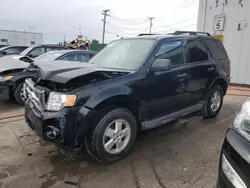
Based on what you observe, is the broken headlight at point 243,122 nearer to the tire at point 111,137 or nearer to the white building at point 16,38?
the tire at point 111,137

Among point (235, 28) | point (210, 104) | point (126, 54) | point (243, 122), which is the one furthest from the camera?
point (235, 28)

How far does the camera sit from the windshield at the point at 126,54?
129 inches

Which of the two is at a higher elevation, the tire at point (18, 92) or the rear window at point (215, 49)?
the rear window at point (215, 49)

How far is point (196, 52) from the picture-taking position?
4055 mm

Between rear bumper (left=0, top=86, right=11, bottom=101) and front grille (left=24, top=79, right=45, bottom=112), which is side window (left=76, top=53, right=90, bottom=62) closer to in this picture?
rear bumper (left=0, top=86, right=11, bottom=101)

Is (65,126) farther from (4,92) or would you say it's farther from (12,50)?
(12,50)

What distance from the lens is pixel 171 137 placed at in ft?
12.5

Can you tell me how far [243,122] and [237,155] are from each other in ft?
0.88

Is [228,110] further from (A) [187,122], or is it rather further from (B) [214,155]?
(B) [214,155]

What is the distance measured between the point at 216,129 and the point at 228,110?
1594mm

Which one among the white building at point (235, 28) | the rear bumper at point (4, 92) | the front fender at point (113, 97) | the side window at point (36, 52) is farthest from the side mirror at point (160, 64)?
the white building at point (235, 28)

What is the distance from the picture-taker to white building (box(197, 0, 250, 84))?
8742mm

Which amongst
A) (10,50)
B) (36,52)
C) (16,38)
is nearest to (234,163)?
(36,52)

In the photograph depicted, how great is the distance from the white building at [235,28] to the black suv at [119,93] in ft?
19.0
